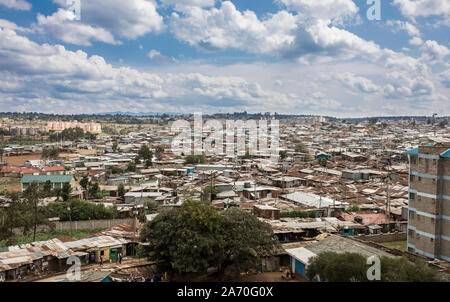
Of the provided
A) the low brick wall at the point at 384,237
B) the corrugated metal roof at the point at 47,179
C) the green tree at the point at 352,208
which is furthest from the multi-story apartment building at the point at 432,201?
the corrugated metal roof at the point at 47,179

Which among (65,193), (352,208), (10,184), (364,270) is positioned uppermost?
(364,270)

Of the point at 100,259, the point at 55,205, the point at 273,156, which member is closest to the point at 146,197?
the point at 55,205

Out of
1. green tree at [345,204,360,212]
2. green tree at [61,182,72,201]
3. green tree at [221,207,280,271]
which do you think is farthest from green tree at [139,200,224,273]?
green tree at [61,182,72,201]

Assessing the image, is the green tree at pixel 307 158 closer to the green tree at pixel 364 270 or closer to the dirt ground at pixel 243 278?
the dirt ground at pixel 243 278

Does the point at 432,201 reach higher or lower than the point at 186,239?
higher

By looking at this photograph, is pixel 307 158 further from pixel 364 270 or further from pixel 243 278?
pixel 364 270

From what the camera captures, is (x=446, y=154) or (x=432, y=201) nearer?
(x=446, y=154)

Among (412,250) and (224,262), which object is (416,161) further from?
(224,262)

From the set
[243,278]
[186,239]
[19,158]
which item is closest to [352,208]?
[243,278]
